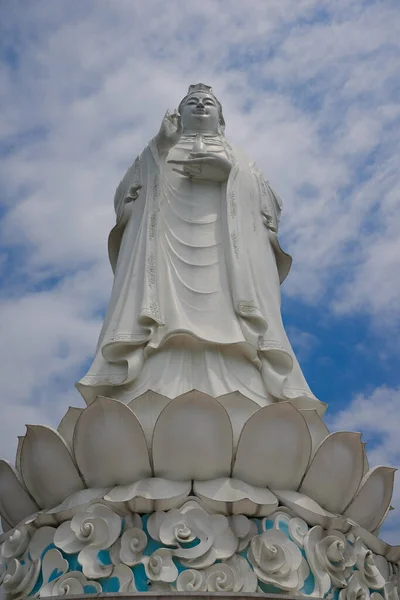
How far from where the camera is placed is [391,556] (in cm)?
439

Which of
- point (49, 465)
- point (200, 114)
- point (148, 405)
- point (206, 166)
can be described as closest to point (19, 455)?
point (49, 465)

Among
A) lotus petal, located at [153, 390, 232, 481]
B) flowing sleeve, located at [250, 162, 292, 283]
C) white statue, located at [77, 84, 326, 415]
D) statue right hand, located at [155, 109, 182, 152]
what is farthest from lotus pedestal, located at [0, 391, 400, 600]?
statue right hand, located at [155, 109, 182, 152]

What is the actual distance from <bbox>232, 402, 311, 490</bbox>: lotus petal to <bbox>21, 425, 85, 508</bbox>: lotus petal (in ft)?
3.04

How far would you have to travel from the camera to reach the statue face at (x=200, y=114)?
6281 millimetres

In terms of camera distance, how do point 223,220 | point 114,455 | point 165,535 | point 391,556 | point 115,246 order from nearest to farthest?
point 165,535 < point 114,455 < point 391,556 < point 223,220 < point 115,246

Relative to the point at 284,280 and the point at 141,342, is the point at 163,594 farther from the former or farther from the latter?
the point at 284,280

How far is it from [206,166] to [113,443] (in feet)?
8.50

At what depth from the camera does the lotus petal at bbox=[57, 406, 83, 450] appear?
4.41 m

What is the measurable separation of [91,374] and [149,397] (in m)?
0.79

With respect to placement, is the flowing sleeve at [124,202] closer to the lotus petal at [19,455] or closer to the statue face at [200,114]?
the statue face at [200,114]

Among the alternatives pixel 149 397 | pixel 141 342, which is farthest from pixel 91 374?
pixel 149 397

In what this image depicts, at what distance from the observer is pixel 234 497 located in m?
3.88

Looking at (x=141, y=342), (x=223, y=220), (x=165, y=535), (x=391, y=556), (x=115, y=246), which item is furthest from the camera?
(x=115, y=246)

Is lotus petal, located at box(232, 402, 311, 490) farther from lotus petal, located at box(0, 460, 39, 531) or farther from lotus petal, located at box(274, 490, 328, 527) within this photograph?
lotus petal, located at box(0, 460, 39, 531)
